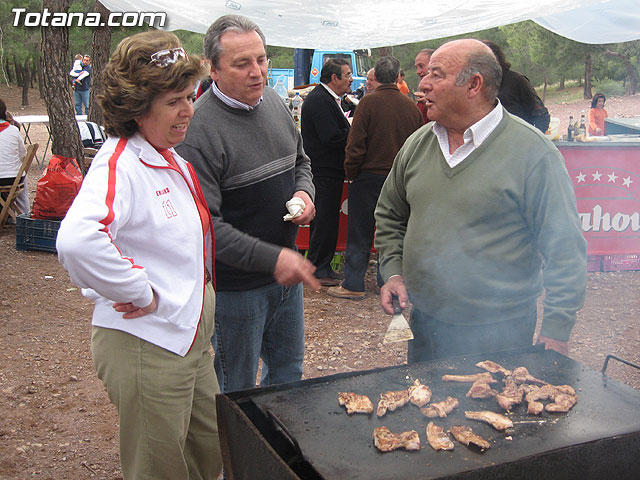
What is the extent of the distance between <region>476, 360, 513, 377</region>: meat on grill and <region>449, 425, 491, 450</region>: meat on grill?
40cm

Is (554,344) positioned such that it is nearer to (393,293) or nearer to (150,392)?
(393,293)

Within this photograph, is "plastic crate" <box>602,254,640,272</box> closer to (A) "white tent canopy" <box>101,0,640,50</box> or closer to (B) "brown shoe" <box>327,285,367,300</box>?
(A) "white tent canopy" <box>101,0,640,50</box>

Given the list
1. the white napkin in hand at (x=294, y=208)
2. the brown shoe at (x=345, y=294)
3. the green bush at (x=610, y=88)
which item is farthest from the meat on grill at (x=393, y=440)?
the green bush at (x=610, y=88)

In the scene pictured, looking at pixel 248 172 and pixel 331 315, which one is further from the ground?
pixel 248 172

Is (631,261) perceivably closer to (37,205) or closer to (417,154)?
(417,154)

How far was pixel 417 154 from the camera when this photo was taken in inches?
109

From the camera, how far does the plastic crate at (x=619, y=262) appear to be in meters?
6.98

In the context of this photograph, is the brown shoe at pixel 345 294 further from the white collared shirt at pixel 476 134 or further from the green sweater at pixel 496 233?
the white collared shirt at pixel 476 134

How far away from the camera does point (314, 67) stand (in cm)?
1842

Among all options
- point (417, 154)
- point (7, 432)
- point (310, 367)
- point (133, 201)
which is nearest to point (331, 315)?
point (310, 367)

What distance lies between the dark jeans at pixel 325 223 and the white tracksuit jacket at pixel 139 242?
426 cm

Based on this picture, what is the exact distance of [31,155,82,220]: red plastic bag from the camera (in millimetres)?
7246

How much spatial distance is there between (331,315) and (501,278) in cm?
346

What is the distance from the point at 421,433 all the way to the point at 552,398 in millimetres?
496
